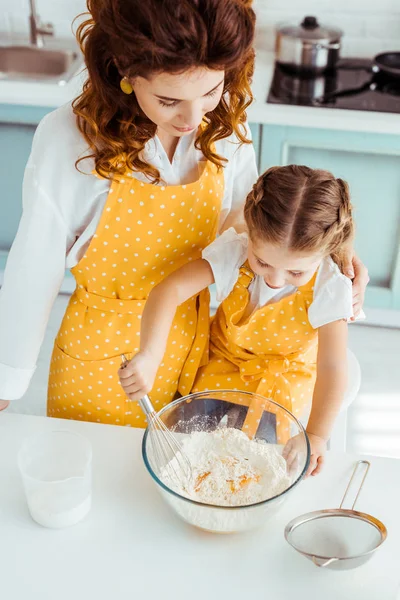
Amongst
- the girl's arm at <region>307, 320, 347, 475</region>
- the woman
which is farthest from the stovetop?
the girl's arm at <region>307, 320, 347, 475</region>

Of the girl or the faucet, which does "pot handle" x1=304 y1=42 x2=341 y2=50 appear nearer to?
the faucet

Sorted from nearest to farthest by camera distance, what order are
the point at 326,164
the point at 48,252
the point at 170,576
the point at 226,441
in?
the point at 170,576
the point at 226,441
the point at 48,252
the point at 326,164

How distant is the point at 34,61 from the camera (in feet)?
9.29

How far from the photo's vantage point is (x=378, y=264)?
8.64 feet

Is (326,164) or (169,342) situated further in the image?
Result: (326,164)

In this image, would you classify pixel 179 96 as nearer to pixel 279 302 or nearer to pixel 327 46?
pixel 279 302

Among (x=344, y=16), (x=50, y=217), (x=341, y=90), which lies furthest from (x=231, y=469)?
(x=344, y=16)

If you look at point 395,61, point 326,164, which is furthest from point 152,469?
point 395,61

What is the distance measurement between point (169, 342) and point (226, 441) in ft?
1.21

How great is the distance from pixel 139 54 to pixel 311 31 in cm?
163

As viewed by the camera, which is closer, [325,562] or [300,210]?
[325,562]

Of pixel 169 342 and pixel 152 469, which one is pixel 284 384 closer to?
pixel 169 342

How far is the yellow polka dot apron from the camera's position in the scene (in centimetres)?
146

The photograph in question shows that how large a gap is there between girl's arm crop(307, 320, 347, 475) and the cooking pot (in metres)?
1.37
